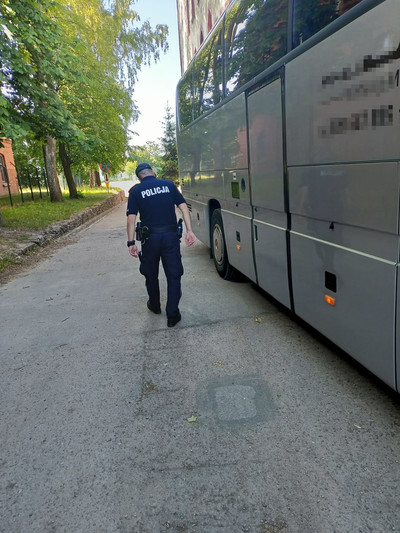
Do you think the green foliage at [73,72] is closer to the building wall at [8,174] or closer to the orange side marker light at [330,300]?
the building wall at [8,174]

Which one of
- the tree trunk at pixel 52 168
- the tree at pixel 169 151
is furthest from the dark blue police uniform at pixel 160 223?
the tree at pixel 169 151

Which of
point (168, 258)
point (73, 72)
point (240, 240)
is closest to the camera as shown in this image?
point (168, 258)

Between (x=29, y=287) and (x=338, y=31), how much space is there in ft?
19.9

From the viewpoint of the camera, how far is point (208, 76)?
645cm

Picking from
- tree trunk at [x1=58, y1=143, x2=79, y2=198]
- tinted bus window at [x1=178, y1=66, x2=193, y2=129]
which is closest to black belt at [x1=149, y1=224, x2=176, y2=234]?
tinted bus window at [x1=178, y1=66, x2=193, y2=129]

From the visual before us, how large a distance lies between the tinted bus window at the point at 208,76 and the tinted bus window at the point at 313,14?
2.38 m

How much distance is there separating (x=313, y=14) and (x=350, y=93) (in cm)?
100

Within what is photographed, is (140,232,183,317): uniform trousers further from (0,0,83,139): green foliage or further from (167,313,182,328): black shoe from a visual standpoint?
(0,0,83,139): green foliage

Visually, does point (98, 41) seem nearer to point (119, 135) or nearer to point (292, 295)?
point (119, 135)

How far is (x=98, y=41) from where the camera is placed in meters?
23.4

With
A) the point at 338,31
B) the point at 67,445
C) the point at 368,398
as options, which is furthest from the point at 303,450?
the point at 338,31

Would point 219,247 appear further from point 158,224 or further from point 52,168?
point 52,168

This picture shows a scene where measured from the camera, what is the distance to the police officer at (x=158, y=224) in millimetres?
4496

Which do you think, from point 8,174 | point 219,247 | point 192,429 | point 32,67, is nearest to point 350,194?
point 192,429
